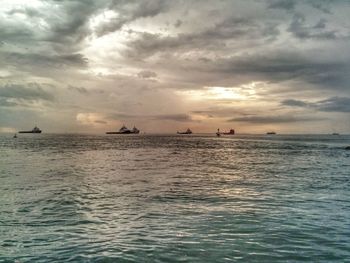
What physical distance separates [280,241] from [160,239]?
490cm

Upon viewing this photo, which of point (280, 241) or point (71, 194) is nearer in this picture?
point (280, 241)

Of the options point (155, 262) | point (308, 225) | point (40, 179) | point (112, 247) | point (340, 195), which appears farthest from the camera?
point (40, 179)

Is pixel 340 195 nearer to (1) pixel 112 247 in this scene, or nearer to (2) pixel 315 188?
(2) pixel 315 188

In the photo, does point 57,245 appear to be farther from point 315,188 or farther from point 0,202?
point 315,188

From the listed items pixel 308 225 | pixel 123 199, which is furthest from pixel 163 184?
pixel 308 225

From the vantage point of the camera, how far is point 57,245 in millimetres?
14117

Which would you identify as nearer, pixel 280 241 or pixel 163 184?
pixel 280 241

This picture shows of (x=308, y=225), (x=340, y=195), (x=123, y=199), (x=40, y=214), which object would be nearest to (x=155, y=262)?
(x=308, y=225)

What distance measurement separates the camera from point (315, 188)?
1196 inches

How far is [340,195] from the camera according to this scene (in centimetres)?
2673

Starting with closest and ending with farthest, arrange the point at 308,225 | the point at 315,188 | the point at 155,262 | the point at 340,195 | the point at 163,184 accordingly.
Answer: the point at 155,262 < the point at 308,225 < the point at 340,195 < the point at 315,188 < the point at 163,184

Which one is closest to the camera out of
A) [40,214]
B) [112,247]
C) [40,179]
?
[112,247]

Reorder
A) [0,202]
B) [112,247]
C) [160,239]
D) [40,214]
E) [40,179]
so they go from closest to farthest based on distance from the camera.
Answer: [112,247] → [160,239] → [40,214] → [0,202] → [40,179]

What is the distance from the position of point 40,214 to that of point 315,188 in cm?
2181
